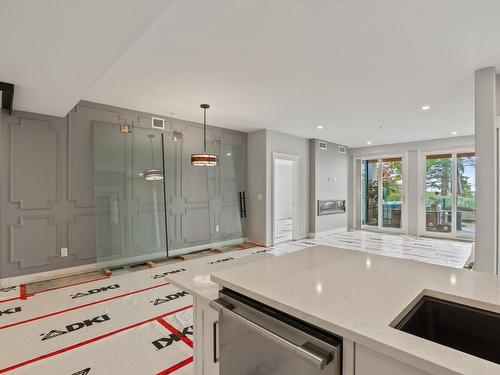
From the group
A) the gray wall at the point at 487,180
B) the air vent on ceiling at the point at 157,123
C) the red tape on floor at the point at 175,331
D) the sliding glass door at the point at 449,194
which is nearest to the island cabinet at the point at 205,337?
the red tape on floor at the point at 175,331

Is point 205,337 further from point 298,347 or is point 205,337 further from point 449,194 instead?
point 449,194

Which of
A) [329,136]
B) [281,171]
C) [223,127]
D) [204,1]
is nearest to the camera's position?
[204,1]

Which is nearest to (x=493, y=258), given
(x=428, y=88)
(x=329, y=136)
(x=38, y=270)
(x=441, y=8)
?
Result: (x=428, y=88)

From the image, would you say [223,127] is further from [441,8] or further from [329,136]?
[441,8]

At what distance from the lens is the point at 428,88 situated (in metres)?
3.57

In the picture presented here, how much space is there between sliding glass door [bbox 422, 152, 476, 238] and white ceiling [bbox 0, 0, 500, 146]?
309 centimetres

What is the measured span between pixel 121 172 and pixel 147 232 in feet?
3.64

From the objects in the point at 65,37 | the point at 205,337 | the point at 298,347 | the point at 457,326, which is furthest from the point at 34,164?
the point at 457,326

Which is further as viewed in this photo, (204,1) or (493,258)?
(493,258)

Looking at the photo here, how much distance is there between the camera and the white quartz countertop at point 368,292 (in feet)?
2.15

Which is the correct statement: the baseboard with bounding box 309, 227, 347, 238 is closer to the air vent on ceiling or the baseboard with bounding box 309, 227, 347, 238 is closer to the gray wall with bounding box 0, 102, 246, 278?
the air vent on ceiling

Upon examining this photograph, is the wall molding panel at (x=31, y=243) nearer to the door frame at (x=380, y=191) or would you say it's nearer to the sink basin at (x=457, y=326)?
the sink basin at (x=457, y=326)

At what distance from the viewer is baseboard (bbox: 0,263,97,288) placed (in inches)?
138

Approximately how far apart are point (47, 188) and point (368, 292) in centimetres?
437
